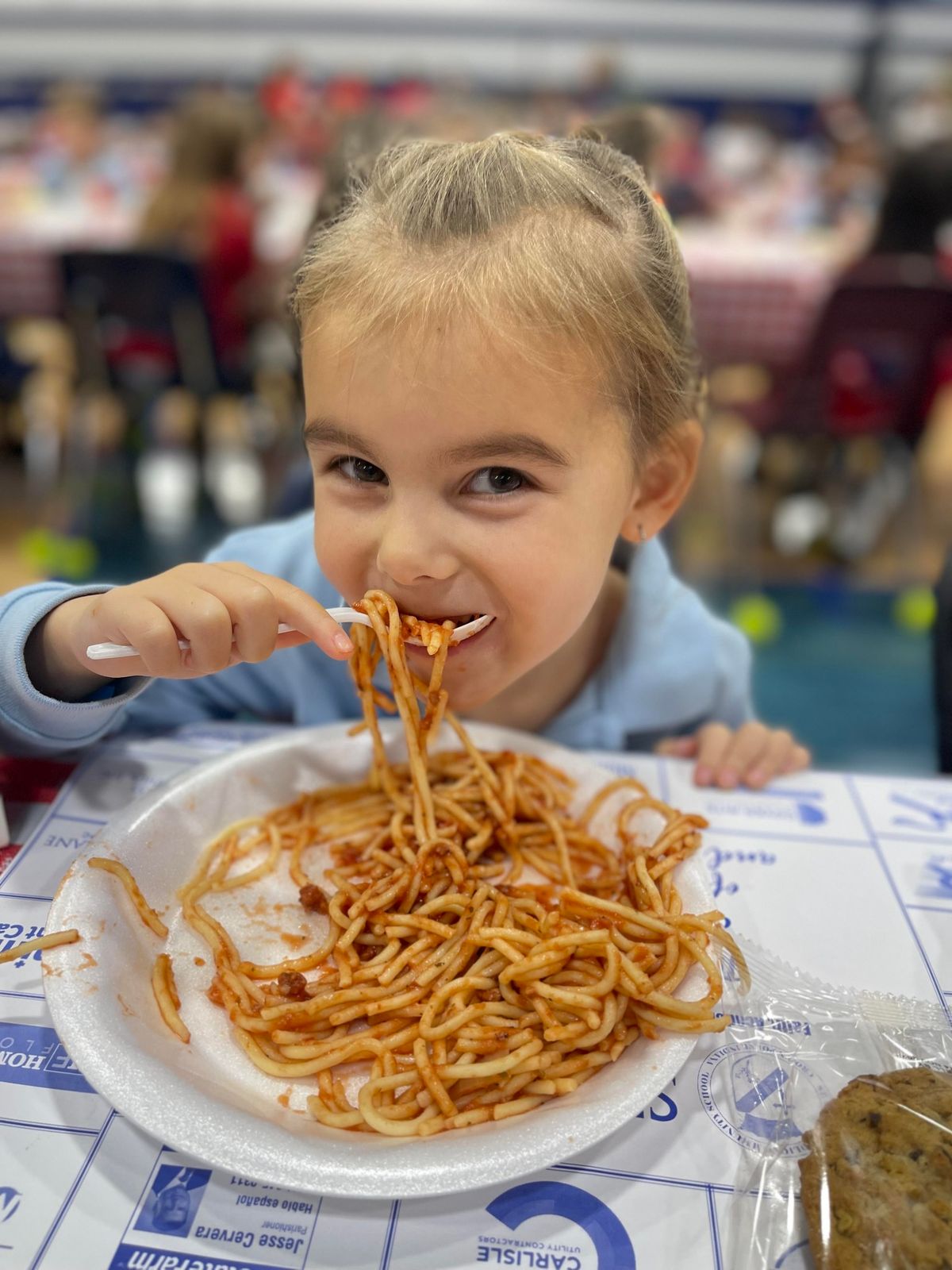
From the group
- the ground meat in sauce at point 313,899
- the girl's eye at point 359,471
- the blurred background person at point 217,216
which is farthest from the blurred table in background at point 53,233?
the ground meat in sauce at point 313,899

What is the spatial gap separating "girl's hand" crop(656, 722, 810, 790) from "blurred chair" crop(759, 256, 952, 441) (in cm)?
237

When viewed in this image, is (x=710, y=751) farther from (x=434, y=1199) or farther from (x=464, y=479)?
(x=434, y=1199)

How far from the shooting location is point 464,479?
0.96 m

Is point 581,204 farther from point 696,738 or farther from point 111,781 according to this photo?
point 111,781

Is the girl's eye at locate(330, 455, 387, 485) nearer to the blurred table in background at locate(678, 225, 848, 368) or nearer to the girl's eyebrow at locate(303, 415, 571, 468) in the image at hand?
the girl's eyebrow at locate(303, 415, 571, 468)

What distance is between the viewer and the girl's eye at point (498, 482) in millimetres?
971

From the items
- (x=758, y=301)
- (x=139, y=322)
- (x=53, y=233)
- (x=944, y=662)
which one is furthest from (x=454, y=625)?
(x=53, y=233)

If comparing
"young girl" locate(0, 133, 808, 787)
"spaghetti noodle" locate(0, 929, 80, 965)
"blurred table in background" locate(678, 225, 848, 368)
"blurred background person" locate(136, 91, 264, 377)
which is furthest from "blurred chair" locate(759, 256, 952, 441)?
"spaghetti noodle" locate(0, 929, 80, 965)

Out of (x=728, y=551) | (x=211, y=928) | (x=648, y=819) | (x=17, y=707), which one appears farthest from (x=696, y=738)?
(x=728, y=551)

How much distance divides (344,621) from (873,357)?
307cm

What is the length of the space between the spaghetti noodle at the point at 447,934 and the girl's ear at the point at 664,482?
33cm

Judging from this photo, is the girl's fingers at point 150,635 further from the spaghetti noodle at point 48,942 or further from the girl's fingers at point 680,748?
the girl's fingers at point 680,748

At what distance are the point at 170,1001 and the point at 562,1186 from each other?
0.41 metres

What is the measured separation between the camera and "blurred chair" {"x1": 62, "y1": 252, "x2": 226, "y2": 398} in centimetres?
345
